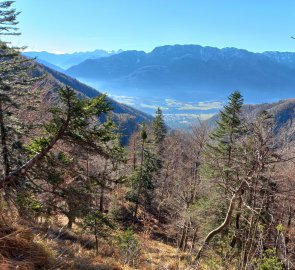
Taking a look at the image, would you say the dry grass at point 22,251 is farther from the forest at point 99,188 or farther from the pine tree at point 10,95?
the pine tree at point 10,95

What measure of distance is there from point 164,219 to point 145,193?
15.5 feet

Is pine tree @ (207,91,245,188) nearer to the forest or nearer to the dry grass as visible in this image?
the forest

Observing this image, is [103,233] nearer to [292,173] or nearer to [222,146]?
[222,146]

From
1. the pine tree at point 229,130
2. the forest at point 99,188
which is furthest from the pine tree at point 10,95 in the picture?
the pine tree at point 229,130

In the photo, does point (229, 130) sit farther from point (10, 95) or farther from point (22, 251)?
point (22, 251)

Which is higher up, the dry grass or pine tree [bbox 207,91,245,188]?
pine tree [bbox 207,91,245,188]

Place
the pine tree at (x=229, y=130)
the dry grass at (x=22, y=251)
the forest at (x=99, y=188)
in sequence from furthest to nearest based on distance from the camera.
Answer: the pine tree at (x=229, y=130) < the forest at (x=99, y=188) < the dry grass at (x=22, y=251)

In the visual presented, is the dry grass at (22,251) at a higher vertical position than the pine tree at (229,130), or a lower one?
lower

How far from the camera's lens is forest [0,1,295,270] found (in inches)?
193

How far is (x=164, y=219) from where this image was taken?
41.8 m

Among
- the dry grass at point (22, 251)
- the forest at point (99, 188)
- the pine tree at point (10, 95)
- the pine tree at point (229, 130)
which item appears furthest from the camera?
the pine tree at point (229, 130)

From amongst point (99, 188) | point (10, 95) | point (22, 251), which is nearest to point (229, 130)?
point (99, 188)

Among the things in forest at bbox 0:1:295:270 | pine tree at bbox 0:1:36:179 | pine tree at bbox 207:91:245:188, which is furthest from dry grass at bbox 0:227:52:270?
pine tree at bbox 207:91:245:188

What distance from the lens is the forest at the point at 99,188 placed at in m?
4.91
